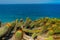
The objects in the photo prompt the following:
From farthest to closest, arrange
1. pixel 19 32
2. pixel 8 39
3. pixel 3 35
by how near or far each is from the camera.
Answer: pixel 8 39 < pixel 3 35 < pixel 19 32

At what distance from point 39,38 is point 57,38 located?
0.48 meters

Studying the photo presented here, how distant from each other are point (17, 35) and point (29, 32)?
2994 mm

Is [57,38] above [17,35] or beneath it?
beneath

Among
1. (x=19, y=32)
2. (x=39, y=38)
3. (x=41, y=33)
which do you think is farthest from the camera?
(x=41, y=33)

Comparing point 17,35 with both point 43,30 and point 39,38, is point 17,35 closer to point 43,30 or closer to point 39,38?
point 39,38

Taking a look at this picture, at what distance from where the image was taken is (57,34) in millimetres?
6957

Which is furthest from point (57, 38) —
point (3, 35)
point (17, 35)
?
point (17, 35)

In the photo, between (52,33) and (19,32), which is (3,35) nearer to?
(19,32)

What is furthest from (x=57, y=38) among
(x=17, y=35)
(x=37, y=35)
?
(x=17, y=35)

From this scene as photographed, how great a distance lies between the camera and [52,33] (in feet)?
21.1

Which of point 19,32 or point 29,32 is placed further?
point 29,32

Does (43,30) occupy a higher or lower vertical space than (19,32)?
lower

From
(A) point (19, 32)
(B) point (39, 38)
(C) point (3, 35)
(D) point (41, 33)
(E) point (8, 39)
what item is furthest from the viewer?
(D) point (41, 33)

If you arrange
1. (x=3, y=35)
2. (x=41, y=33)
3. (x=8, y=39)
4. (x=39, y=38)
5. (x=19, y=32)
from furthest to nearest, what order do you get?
1. (x=41, y=33)
2. (x=39, y=38)
3. (x=8, y=39)
4. (x=3, y=35)
5. (x=19, y=32)
